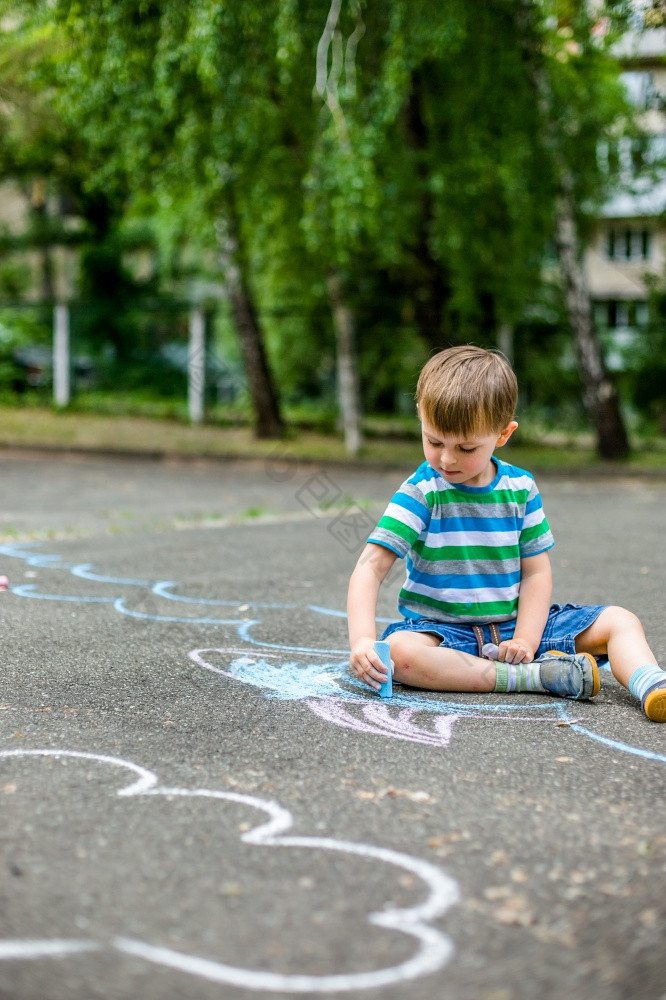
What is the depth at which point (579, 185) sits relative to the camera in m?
14.7

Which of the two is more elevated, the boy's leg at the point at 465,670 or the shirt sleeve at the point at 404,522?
the shirt sleeve at the point at 404,522

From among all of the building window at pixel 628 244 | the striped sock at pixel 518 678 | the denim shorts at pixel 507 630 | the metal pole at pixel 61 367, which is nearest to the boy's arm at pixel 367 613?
the denim shorts at pixel 507 630

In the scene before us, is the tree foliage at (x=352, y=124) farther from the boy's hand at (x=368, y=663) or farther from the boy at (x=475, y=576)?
the boy's hand at (x=368, y=663)

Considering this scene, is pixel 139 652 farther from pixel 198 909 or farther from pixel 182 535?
pixel 182 535

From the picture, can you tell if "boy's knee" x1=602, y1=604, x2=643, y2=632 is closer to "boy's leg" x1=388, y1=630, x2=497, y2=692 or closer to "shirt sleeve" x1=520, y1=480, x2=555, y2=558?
"shirt sleeve" x1=520, y1=480, x2=555, y2=558

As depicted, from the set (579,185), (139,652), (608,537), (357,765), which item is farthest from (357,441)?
(357,765)

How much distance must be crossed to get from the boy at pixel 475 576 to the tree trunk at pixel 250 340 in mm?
11995

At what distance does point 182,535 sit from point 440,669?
13.7ft

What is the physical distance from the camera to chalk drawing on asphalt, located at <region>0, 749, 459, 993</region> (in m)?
1.58

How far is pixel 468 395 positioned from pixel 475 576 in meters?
0.57

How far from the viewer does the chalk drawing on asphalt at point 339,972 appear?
5.17ft

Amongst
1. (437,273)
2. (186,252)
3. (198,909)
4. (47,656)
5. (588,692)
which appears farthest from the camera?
(186,252)

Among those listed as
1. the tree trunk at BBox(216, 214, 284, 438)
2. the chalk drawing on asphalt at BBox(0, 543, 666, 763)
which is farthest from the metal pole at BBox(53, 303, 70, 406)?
the chalk drawing on asphalt at BBox(0, 543, 666, 763)

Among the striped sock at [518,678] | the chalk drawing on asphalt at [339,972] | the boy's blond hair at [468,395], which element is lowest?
the striped sock at [518,678]
